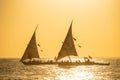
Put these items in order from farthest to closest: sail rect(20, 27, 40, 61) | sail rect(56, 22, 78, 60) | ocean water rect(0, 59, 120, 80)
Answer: sail rect(20, 27, 40, 61) < sail rect(56, 22, 78, 60) < ocean water rect(0, 59, 120, 80)

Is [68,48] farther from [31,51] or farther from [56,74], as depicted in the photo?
[56,74]

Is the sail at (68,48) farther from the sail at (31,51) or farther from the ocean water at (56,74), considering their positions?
the sail at (31,51)

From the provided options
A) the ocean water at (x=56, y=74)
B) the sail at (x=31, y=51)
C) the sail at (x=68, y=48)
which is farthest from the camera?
the sail at (x=31, y=51)

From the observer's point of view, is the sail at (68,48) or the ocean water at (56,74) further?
the sail at (68,48)

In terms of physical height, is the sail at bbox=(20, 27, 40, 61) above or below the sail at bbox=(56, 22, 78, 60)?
below

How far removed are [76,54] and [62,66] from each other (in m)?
7.23

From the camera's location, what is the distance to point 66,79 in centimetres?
4344

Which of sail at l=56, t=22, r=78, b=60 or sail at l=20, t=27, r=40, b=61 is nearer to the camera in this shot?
sail at l=56, t=22, r=78, b=60

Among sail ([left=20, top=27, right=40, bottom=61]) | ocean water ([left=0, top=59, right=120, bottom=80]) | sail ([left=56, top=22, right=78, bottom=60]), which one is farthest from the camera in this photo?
sail ([left=20, top=27, right=40, bottom=61])

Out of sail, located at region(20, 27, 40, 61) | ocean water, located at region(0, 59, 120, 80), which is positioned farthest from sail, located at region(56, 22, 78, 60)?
sail, located at region(20, 27, 40, 61)

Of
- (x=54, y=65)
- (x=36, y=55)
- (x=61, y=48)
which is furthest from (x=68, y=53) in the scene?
(x=54, y=65)

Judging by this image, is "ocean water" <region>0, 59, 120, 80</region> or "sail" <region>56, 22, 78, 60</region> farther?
"sail" <region>56, 22, 78, 60</region>

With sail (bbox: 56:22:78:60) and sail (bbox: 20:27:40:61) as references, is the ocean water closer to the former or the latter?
sail (bbox: 20:27:40:61)

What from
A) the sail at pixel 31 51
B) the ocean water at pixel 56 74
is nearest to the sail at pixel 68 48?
the ocean water at pixel 56 74
